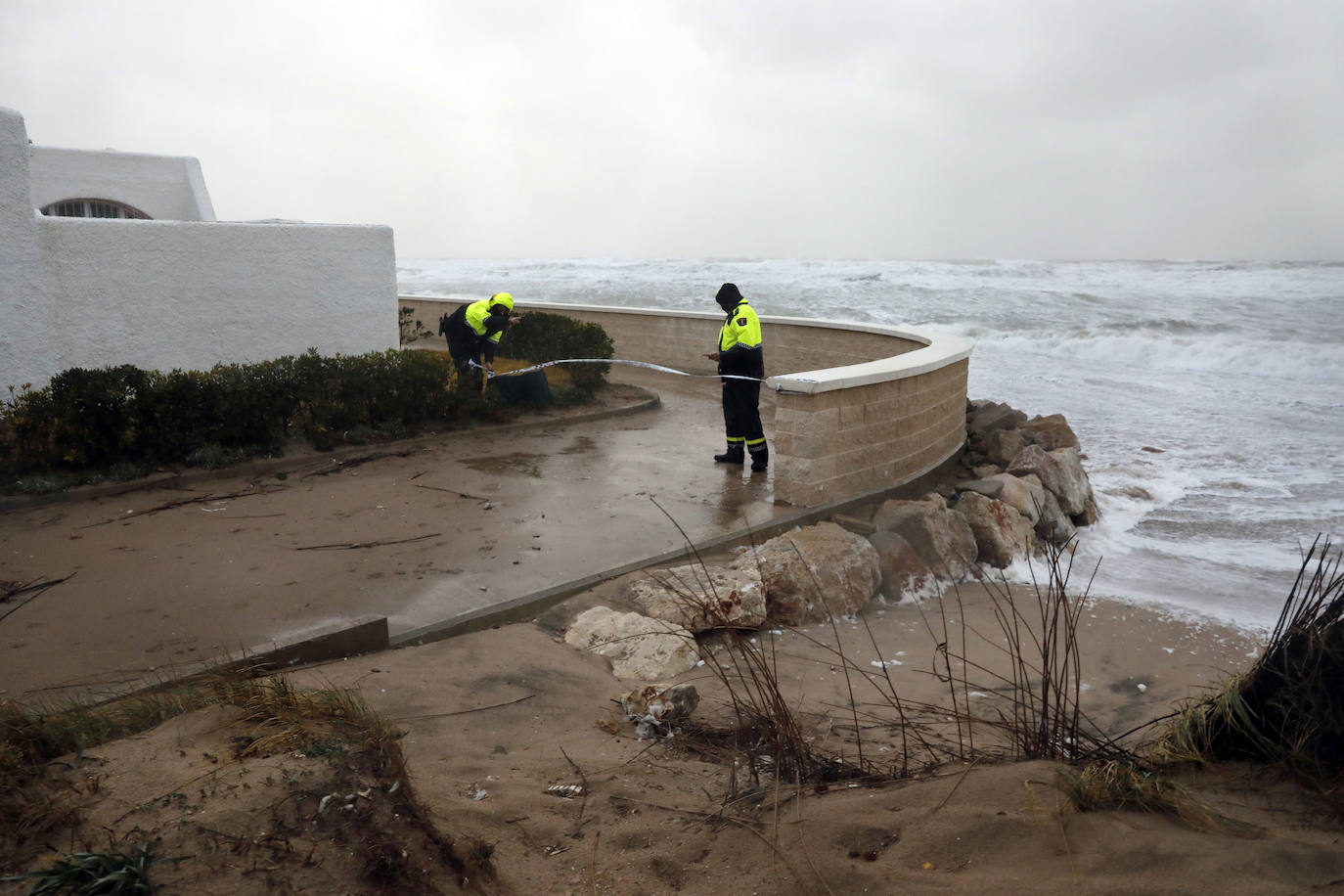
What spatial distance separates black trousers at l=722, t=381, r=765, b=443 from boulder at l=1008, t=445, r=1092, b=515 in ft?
11.5

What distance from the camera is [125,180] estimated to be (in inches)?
655

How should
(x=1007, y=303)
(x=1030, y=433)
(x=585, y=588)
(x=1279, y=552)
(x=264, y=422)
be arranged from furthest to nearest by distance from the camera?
(x=1007, y=303) < (x=1030, y=433) < (x=1279, y=552) < (x=264, y=422) < (x=585, y=588)

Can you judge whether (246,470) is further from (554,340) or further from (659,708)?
(554,340)

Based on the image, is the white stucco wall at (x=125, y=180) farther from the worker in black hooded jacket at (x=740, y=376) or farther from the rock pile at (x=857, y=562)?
the rock pile at (x=857, y=562)

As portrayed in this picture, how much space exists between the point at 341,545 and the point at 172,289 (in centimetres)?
533

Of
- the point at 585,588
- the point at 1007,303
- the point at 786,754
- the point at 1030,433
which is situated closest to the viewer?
the point at 786,754

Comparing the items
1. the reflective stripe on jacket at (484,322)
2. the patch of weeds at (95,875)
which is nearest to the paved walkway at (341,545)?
the reflective stripe on jacket at (484,322)

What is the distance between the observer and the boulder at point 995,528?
8.67 m

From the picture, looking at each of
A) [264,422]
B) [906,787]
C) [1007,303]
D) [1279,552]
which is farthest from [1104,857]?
[1007,303]

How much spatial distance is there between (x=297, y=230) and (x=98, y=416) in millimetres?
3939

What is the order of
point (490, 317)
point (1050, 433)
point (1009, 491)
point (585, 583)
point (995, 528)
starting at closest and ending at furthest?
point (585, 583), point (995, 528), point (1009, 491), point (490, 317), point (1050, 433)

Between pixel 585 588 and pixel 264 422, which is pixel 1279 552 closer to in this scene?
pixel 585 588

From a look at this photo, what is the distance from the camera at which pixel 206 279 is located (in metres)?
10.7

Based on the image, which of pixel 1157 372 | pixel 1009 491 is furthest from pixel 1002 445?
pixel 1157 372
